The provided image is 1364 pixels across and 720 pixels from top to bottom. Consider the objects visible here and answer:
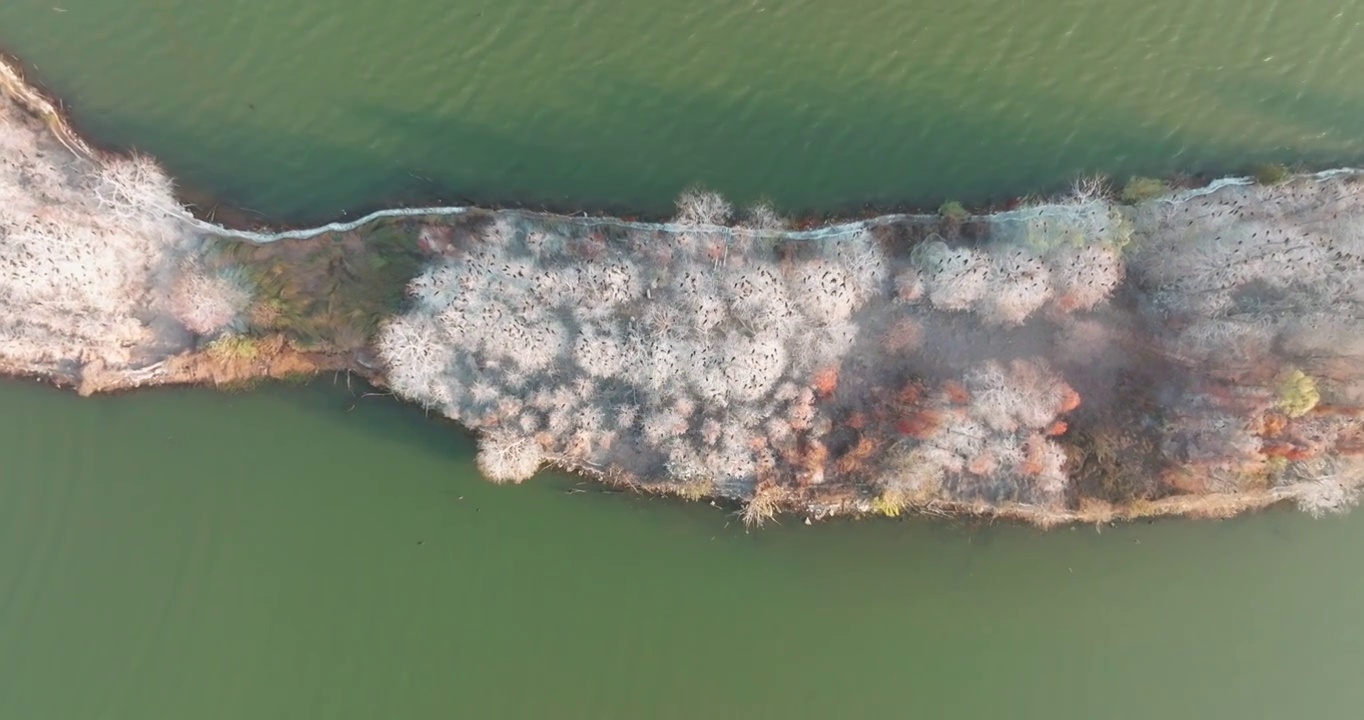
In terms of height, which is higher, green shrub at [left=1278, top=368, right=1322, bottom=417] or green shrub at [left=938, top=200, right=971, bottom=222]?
green shrub at [left=938, top=200, right=971, bottom=222]

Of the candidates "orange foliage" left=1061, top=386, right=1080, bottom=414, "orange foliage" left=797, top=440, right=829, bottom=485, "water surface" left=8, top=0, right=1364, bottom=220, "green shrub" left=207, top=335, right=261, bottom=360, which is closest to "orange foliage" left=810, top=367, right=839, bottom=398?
"orange foliage" left=797, top=440, right=829, bottom=485

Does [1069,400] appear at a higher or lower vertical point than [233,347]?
higher

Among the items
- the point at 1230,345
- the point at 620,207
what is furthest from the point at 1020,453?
the point at 620,207

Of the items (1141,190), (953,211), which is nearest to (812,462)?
(953,211)

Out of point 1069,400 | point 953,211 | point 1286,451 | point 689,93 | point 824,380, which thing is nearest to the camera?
point 1286,451

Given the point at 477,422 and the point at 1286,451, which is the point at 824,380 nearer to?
the point at 477,422

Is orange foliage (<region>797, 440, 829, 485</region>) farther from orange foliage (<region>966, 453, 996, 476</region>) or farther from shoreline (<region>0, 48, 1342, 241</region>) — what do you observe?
shoreline (<region>0, 48, 1342, 241</region>)
